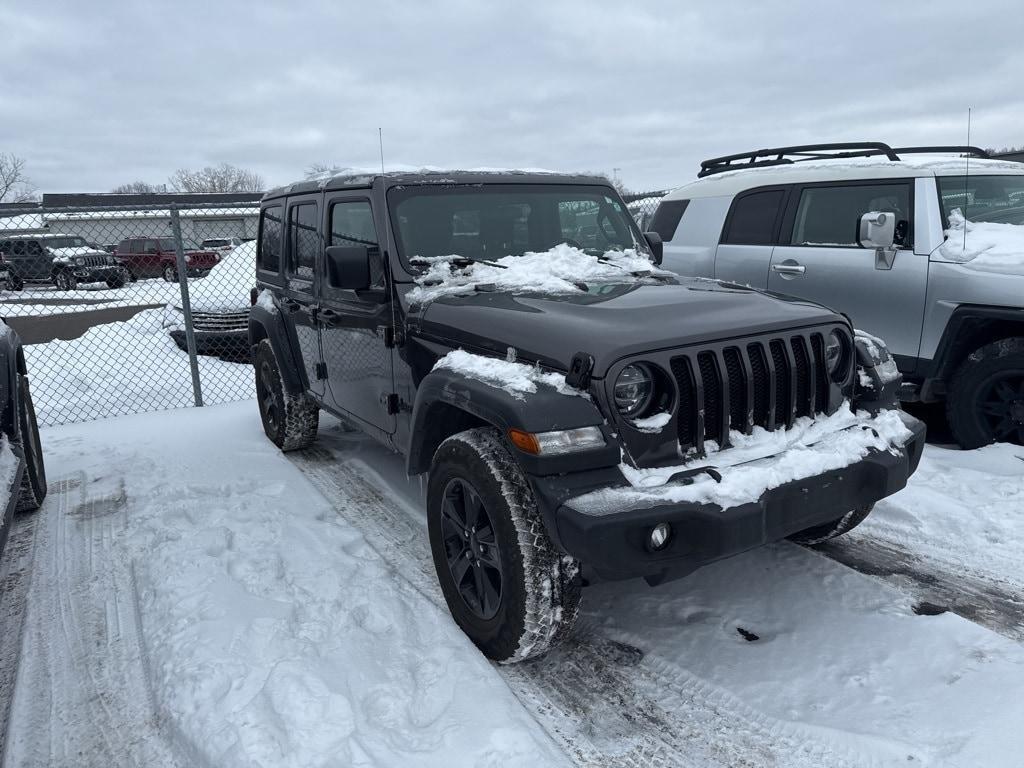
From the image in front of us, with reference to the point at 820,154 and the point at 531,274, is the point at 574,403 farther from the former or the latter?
the point at 820,154

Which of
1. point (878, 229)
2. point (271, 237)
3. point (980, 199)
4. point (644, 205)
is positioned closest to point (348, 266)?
point (271, 237)

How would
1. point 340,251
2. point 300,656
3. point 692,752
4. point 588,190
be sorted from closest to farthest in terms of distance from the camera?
point 692,752 → point 300,656 → point 340,251 → point 588,190

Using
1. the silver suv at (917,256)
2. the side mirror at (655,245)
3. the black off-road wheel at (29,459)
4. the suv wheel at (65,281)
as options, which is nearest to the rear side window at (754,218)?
the silver suv at (917,256)

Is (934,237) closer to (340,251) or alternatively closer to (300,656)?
(340,251)

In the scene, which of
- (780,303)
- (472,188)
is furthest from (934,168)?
(472,188)

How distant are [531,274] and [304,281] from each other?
1.88 m

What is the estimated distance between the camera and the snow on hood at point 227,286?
9164 mm

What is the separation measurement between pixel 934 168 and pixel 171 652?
5415mm

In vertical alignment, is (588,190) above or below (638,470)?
above

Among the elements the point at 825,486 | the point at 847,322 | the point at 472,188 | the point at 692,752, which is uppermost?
the point at 472,188

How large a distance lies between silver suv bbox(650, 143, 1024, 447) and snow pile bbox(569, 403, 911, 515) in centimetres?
211

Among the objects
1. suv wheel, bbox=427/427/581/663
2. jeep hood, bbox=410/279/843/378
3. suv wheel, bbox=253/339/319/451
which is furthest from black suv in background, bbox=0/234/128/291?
suv wheel, bbox=427/427/581/663

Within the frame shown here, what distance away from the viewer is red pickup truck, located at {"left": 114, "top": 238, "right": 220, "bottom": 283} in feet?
72.0

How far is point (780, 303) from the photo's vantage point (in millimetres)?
3096
